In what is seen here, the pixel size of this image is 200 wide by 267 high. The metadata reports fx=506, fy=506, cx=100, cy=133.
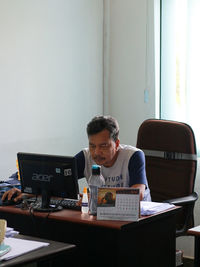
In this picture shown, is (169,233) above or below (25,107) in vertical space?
below

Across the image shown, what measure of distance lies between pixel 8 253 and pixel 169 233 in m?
1.12

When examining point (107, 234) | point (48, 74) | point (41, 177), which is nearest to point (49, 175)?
point (41, 177)

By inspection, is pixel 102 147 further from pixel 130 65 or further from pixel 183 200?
pixel 130 65

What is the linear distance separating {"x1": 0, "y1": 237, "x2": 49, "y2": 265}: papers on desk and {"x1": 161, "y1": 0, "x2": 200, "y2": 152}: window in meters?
2.23

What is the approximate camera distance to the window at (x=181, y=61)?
4043 mm

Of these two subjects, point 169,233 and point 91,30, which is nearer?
point 169,233

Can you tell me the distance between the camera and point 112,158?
3.04m

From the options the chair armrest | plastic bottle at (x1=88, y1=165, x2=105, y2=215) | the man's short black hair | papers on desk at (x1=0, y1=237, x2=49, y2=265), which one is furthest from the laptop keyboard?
papers on desk at (x1=0, y1=237, x2=49, y2=265)

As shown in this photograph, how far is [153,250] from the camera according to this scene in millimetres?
2666

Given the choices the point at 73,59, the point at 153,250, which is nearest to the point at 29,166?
the point at 153,250

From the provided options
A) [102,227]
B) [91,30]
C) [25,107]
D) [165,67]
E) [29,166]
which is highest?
[91,30]

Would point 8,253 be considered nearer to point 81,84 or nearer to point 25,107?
point 25,107

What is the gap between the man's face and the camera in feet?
9.57

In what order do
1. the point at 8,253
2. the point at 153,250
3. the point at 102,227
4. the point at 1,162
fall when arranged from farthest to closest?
the point at 1,162 < the point at 153,250 < the point at 102,227 < the point at 8,253
